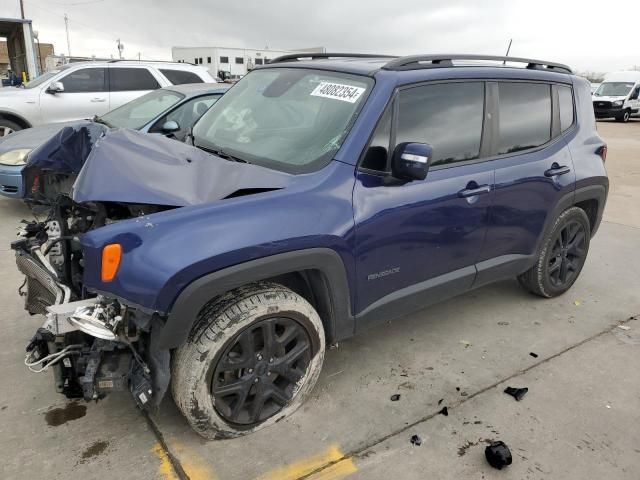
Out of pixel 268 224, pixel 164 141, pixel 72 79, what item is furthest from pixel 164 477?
pixel 72 79

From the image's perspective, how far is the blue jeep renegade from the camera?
2.22 metres

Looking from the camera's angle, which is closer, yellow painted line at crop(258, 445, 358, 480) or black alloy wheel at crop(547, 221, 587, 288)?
yellow painted line at crop(258, 445, 358, 480)

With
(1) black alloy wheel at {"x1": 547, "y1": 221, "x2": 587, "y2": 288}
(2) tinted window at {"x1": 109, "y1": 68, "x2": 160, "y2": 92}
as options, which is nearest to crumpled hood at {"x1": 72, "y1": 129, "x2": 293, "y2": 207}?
(1) black alloy wheel at {"x1": 547, "y1": 221, "x2": 587, "y2": 288}

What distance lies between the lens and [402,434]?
2678 mm

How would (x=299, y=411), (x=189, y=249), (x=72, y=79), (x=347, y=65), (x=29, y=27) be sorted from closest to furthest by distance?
(x=189, y=249)
(x=299, y=411)
(x=347, y=65)
(x=72, y=79)
(x=29, y=27)

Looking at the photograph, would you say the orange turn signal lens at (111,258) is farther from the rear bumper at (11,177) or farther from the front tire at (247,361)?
the rear bumper at (11,177)

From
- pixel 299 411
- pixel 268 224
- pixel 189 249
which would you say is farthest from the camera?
pixel 299 411

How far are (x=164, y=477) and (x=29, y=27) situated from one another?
64.3 feet

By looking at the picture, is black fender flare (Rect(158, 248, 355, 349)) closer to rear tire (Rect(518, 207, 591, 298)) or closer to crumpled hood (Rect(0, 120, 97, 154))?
rear tire (Rect(518, 207, 591, 298))

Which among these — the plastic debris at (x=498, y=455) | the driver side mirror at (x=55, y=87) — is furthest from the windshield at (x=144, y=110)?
the plastic debris at (x=498, y=455)

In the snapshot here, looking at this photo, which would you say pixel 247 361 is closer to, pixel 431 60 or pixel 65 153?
pixel 65 153

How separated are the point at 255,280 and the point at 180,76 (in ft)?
26.4

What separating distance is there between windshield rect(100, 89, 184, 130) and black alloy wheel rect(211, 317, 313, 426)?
407 cm

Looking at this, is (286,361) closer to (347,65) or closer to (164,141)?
(164,141)
